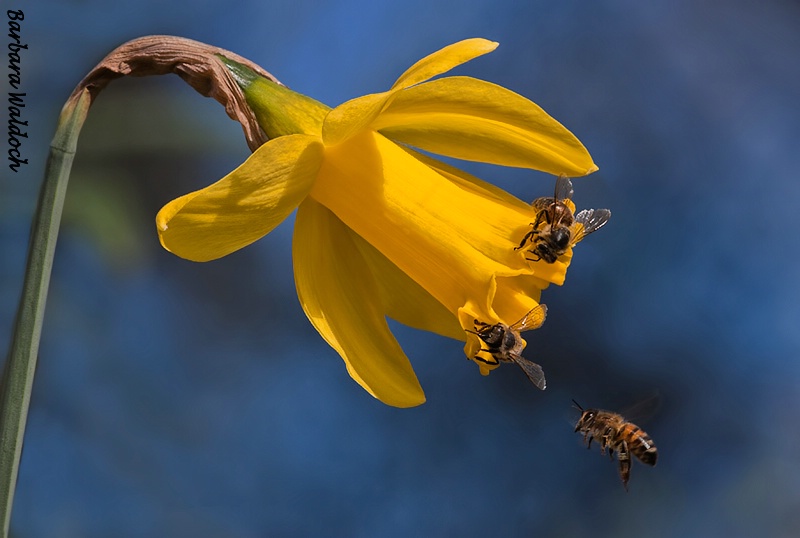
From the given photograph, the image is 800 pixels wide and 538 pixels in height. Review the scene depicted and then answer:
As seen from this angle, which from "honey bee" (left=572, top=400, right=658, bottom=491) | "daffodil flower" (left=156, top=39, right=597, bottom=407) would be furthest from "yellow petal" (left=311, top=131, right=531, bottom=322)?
"honey bee" (left=572, top=400, right=658, bottom=491)

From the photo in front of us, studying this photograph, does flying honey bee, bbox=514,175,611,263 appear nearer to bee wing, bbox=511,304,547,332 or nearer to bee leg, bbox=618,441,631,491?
bee wing, bbox=511,304,547,332

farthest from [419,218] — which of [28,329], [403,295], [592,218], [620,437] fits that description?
[620,437]

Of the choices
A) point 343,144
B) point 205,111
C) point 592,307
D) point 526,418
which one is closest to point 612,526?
point 526,418

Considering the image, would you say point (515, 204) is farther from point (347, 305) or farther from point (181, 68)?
point (181, 68)

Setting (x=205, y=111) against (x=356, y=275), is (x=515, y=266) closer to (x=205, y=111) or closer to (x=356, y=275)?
(x=356, y=275)

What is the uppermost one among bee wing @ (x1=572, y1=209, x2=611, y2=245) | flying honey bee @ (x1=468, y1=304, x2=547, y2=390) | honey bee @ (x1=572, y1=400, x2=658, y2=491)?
bee wing @ (x1=572, y1=209, x2=611, y2=245)

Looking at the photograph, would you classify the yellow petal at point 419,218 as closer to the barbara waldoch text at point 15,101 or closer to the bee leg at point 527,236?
the bee leg at point 527,236

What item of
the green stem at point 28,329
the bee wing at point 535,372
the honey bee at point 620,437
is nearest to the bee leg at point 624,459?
the honey bee at point 620,437
